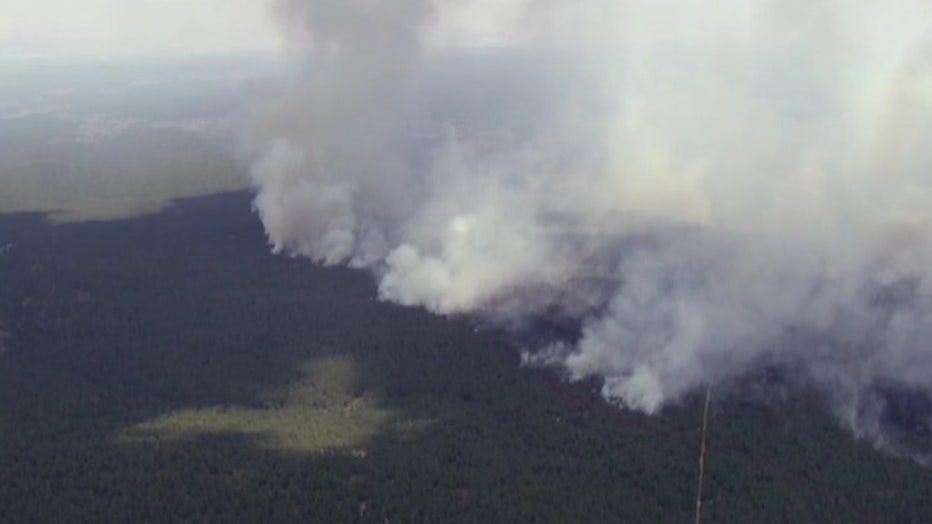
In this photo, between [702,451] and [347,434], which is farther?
[347,434]

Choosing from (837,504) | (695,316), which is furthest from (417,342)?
(837,504)

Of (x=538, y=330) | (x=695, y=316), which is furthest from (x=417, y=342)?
(x=695, y=316)

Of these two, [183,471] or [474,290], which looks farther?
[474,290]

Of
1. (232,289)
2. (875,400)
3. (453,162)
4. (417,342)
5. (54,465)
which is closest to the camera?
(54,465)

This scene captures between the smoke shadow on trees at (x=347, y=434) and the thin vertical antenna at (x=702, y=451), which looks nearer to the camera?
the thin vertical antenna at (x=702, y=451)

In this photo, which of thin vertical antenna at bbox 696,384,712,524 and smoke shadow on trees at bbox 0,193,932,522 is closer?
thin vertical antenna at bbox 696,384,712,524

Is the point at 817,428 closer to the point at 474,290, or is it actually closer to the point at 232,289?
the point at 474,290

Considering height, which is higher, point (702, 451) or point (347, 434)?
point (702, 451)

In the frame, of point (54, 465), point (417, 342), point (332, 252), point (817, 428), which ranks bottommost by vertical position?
point (54, 465)

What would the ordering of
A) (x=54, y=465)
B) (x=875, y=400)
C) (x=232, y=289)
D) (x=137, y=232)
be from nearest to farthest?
1. (x=54, y=465)
2. (x=875, y=400)
3. (x=232, y=289)
4. (x=137, y=232)

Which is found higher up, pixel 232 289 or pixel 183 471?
pixel 232 289
